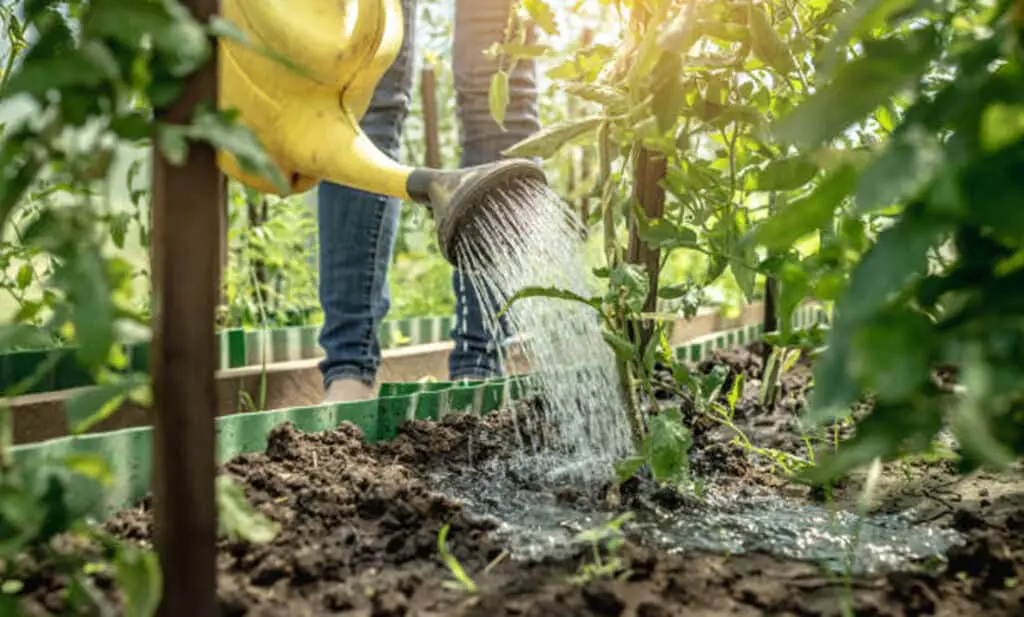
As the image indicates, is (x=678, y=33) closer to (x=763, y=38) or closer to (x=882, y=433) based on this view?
(x=763, y=38)

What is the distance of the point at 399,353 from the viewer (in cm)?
276

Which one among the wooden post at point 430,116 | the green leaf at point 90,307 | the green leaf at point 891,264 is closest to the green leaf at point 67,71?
the green leaf at point 90,307

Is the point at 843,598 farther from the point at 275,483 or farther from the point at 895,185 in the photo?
the point at 275,483

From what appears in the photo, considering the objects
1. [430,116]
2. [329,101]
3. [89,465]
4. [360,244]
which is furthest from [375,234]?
[430,116]

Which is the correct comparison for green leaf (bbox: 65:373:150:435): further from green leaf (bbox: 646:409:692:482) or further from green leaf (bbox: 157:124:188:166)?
green leaf (bbox: 646:409:692:482)

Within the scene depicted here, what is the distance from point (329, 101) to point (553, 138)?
0.48m

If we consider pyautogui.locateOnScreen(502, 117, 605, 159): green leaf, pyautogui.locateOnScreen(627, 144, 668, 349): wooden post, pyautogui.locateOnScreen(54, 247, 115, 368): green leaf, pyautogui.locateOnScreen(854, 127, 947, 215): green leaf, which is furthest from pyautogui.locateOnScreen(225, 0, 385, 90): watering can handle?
pyautogui.locateOnScreen(854, 127, 947, 215): green leaf

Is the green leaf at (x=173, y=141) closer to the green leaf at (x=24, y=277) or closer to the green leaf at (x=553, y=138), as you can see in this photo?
the green leaf at (x=553, y=138)

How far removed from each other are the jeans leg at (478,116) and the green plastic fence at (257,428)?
0.33m

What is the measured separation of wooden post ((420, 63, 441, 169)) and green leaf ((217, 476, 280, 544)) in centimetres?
345

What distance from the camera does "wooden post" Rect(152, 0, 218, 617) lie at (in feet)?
2.46

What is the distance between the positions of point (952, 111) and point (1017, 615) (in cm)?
49

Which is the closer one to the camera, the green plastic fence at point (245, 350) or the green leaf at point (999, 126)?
the green leaf at point (999, 126)

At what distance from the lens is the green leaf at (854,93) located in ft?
2.46
